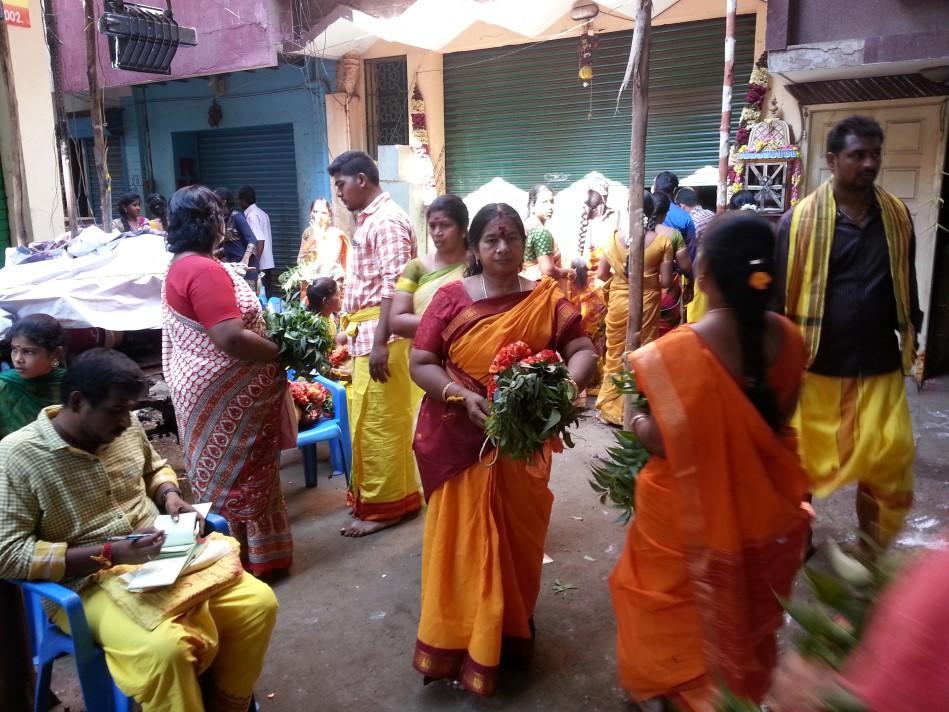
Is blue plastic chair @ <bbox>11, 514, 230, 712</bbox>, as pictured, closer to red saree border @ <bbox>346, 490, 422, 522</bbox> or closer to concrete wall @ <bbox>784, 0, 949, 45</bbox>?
red saree border @ <bbox>346, 490, 422, 522</bbox>

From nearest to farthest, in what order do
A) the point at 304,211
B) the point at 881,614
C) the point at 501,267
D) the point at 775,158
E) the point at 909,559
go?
the point at 881,614 < the point at 909,559 < the point at 501,267 < the point at 775,158 < the point at 304,211

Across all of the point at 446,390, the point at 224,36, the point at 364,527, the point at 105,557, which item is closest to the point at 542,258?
the point at 364,527

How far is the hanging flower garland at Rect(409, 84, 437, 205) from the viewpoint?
1079cm

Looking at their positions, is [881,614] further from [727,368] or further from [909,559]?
[727,368]

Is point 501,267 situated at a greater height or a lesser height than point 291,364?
greater

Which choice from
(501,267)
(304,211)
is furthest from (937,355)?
(304,211)

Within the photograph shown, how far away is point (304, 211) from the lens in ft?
42.0

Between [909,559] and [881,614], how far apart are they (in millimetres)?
386

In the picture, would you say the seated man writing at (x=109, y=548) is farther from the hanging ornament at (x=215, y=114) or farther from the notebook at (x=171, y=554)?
the hanging ornament at (x=215, y=114)

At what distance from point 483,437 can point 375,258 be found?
193cm

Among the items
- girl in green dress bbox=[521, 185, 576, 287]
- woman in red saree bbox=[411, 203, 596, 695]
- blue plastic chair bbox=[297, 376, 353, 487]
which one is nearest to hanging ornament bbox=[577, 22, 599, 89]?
girl in green dress bbox=[521, 185, 576, 287]

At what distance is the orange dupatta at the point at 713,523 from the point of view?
2289 millimetres

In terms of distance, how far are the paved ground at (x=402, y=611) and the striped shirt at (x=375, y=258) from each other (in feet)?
4.02

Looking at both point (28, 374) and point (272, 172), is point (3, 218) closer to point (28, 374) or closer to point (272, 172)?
point (272, 172)
